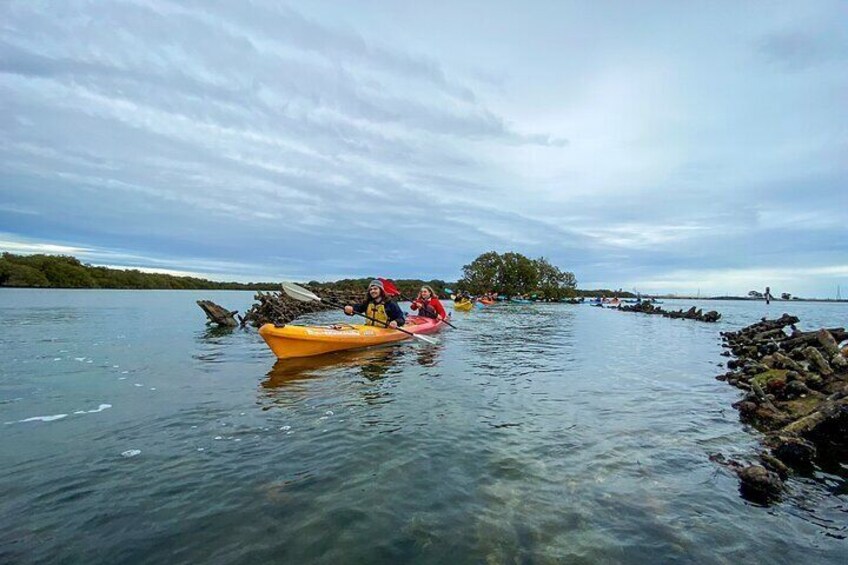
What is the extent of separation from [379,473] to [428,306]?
22.1 m

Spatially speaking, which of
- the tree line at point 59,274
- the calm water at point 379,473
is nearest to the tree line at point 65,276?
the tree line at point 59,274

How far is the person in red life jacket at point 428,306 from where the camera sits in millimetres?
27859

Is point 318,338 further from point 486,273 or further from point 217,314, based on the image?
point 486,273

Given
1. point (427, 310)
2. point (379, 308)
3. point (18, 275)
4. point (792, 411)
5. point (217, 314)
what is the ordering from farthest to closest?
point (18, 275), point (217, 314), point (427, 310), point (379, 308), point (792, 411)

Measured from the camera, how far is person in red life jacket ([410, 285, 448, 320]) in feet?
91.4

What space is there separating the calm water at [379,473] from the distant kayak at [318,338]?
5.45ft

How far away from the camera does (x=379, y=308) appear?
20.0 m

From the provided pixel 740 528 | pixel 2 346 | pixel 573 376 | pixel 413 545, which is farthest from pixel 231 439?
pixel 2 346

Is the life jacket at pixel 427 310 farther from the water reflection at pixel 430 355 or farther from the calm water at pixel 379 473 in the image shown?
the calm water at pixel 379 473

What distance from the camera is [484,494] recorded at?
226 inches

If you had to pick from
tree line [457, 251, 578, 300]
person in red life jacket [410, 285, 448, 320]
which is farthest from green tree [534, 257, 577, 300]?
person in red life jacket [410, 285, 448, 320]

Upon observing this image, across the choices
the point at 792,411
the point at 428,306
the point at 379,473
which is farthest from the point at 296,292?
the point at 792,411

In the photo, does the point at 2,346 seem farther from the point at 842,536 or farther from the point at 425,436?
the point at 842,536

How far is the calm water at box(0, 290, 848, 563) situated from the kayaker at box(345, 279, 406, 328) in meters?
6.74
